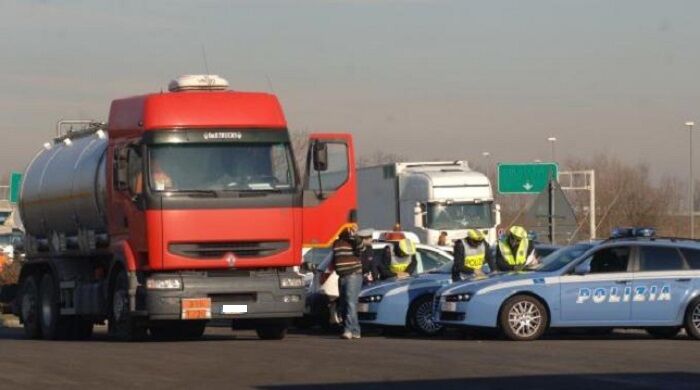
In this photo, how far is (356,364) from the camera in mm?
15977

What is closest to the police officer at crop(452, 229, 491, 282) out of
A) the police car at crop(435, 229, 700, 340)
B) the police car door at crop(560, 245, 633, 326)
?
the police car at crop(435, 229, 700, 340)

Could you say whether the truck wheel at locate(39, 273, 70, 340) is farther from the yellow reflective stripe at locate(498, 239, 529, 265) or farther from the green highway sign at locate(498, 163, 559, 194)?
the green highway sign at locate(498, 163, 559, 194)

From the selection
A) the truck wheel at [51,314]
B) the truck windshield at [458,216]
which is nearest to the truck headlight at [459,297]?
the truck wheel at [51,314]

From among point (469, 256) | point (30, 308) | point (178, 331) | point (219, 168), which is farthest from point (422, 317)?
point (30, 308)

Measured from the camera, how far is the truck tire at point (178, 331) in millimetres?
22359

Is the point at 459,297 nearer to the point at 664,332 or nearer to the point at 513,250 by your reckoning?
the point at 513,250

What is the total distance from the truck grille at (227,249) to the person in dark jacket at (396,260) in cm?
397

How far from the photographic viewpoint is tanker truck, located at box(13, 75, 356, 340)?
19578mm

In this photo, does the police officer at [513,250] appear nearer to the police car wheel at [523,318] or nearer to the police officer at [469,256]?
the police officer at [469,256]

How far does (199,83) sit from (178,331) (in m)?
4.45

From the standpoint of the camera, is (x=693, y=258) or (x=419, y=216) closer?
(x=693, y=258)

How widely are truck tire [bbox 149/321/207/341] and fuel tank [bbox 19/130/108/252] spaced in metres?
1.83

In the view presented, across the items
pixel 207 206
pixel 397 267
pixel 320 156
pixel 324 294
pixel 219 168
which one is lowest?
pixel 324 294

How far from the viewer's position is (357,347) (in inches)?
750
